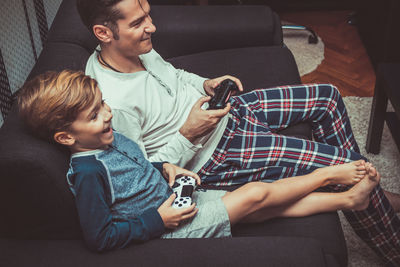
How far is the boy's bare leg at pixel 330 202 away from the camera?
1287 mm

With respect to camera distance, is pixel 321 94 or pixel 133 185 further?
pixel 321 94

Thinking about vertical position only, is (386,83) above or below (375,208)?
above

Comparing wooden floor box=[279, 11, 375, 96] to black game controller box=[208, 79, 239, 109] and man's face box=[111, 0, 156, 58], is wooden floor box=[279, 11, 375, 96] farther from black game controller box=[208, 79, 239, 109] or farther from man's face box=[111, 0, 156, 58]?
man's face box=[111, 0, 156, 58]

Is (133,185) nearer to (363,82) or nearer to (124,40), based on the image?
(124,40)

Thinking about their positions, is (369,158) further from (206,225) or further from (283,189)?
(206,225)

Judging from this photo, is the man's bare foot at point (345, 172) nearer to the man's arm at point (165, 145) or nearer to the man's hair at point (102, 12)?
the man's arm at point (165, 145)

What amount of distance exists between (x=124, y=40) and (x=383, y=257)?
1.05 m

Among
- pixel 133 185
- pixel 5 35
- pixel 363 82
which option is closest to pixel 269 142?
pixel 133 185

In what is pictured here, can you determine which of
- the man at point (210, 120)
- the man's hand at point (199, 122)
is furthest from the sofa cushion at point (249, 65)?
the man's hand at point (199, 122)

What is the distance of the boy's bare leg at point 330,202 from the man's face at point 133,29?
23.8 inches

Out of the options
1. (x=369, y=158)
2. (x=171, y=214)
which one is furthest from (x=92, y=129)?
(x=369, y=158)

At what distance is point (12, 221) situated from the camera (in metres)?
1.02

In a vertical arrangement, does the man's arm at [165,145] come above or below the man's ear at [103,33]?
below

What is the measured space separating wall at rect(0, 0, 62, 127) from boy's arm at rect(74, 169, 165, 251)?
522 mm
